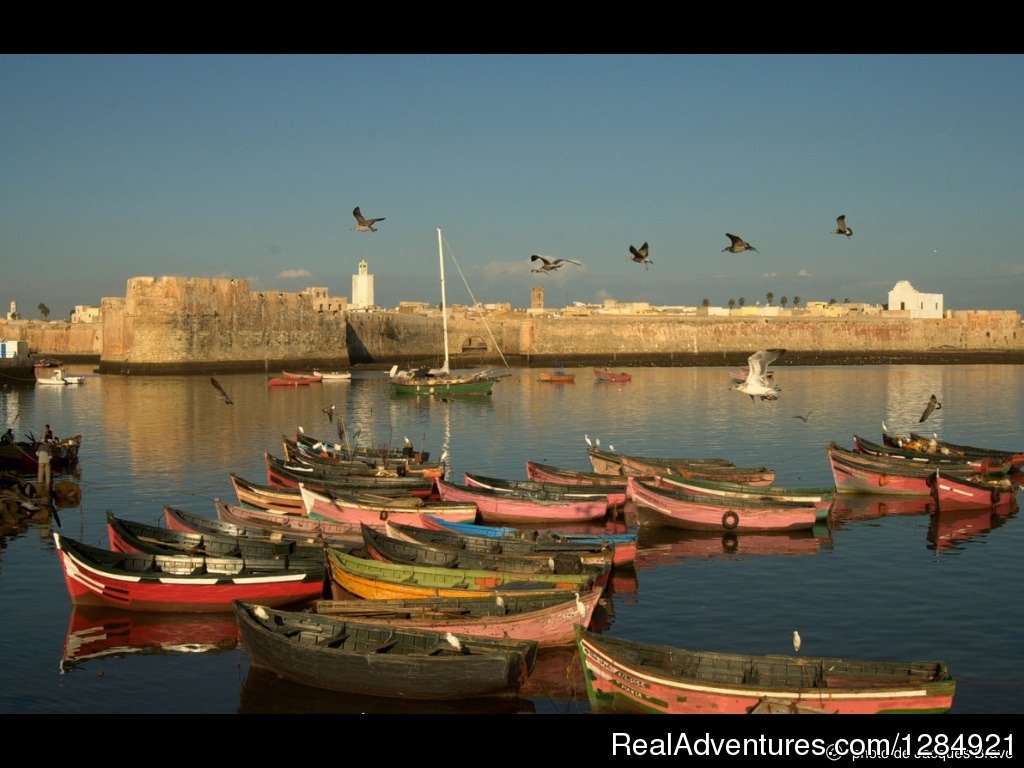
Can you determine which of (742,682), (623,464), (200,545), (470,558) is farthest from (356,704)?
(623,464)

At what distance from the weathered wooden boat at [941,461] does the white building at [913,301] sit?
69431mm

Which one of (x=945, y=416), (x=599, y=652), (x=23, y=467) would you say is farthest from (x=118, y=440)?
(x=945, y=416)

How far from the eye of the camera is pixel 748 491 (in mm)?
19172

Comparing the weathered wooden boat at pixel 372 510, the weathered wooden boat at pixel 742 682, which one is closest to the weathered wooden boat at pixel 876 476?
the weathered wooden boat at pixel 372 510

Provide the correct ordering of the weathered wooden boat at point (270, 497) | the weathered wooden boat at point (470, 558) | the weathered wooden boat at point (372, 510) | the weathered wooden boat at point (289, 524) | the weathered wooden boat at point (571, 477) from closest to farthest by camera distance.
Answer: the weathered wooden boat at point (470, 558)
the weathered wooden boat at point (289, 524)
the weathered wooden boat at point (372, 510)
the weathered wooden boat at point (270, 497)
the weathered wooden boat at point (571, 477)

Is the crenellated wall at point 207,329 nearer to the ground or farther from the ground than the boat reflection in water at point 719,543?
farther from the ground

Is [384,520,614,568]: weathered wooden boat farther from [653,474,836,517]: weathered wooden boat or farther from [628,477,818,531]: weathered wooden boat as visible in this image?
[653,474,836,517]: weathered wooden boat

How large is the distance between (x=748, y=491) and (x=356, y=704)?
10.8 metres

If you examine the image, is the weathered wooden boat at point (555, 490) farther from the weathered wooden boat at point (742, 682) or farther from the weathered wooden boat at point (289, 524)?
the weathered wooden boat at point (742, 682)

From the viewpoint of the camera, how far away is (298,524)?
53.2 ft

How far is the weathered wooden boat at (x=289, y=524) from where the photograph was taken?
1566cm
